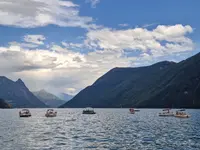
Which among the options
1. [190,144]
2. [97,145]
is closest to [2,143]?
[97,145]

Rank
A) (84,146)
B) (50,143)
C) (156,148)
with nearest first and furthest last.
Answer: (156,148) → (84,146) → (50,143)

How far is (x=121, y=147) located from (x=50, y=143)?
17.5m

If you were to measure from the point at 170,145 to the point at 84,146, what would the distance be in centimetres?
1844

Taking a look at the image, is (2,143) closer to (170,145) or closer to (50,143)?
(50,143)

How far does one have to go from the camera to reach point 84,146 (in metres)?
69.9

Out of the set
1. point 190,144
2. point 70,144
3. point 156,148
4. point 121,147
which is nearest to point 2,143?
point 70,144

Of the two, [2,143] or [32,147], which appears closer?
[32,147]

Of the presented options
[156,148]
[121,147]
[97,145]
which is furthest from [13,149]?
[156,148]

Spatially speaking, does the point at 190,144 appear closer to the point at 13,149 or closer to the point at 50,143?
the point at 50,143

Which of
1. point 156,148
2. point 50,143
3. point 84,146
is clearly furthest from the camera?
point 50,143

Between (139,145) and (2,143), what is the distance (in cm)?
3168

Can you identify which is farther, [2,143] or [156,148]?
[2,143]

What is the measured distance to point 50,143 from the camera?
247 ft

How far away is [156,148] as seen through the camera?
215ft
